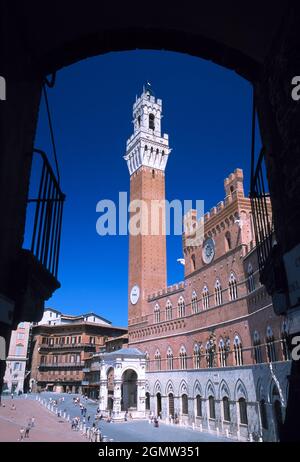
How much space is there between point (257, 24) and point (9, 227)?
3.69 meters

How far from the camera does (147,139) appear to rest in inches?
2021

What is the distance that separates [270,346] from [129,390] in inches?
999

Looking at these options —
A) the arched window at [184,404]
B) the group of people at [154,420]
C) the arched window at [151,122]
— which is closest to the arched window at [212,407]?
the arched window at [184,404]

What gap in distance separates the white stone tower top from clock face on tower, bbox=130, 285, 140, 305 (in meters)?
15.8

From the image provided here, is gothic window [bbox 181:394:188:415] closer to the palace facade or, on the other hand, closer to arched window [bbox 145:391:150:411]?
the palace facade

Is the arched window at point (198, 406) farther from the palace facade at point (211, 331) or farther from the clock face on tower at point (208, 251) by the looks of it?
the clock face on tower at point (208, 251)

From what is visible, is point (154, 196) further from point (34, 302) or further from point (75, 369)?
point (34, 302)

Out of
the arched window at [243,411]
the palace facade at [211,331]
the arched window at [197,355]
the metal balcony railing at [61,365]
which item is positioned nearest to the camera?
the palace facade at [211,331]

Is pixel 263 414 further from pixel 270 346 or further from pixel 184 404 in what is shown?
pixel 184 404

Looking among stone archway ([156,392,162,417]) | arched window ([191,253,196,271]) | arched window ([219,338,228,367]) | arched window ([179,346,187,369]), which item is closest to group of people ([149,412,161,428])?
stone archway ([156,392,162,417])

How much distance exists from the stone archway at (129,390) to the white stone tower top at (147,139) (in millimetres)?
25271

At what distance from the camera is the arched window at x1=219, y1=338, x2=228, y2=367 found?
27.3 m

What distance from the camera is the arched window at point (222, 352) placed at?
Result: 27.3 m

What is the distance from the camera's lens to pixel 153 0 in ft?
15.3
